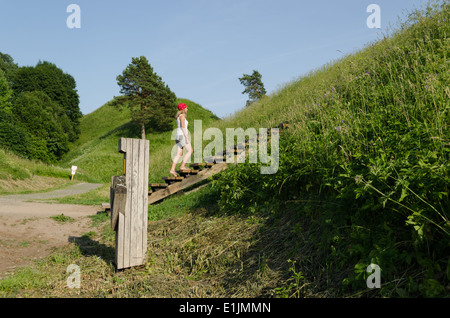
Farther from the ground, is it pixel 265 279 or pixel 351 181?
pixel 351 181

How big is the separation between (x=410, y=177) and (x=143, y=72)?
3655cm

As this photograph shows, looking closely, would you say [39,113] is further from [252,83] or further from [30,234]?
[30,234]

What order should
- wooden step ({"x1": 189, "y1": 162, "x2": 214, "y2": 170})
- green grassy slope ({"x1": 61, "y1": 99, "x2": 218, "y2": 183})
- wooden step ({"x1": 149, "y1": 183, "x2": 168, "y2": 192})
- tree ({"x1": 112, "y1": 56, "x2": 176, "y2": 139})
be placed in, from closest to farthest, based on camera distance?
wooden step ({"x1": 189, "y1": 162, "x2": 214, "y2": 170}) < wooden step ({"x1": 149, "y1": 183, "x2": 168, "y2": 192}) < green grassy slope ({"x1": 61, "y1": 99, "x2": 218, "y2": 183}) < tree ({"x1": 112, "y1": 56, "x2": 176, "y2": 139})

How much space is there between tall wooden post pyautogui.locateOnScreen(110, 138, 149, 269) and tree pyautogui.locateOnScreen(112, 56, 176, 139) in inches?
1209

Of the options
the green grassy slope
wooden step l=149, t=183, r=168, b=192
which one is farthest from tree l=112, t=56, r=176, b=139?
wooden step l=149, t=183, r=168, b=192

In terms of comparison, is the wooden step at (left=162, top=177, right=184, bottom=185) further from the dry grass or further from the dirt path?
the dry grass

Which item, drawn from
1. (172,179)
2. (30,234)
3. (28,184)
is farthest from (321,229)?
(28,184)

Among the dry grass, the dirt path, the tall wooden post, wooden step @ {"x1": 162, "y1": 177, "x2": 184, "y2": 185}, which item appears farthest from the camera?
the dry grass

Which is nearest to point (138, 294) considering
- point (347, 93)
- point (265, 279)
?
point (265, 279)

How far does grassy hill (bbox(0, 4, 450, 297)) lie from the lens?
108 inches

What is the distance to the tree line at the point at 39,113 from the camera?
3184 cm

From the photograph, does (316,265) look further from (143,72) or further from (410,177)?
(143,72)

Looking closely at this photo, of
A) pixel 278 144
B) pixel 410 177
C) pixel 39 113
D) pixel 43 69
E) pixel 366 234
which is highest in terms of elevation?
pixel 43 69

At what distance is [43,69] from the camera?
1908 inches
